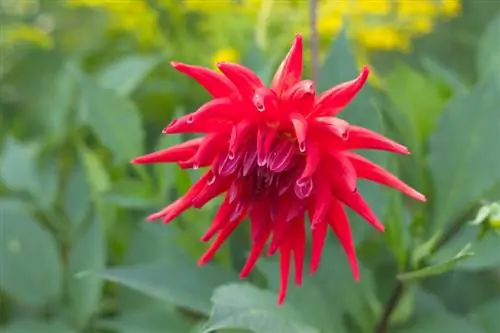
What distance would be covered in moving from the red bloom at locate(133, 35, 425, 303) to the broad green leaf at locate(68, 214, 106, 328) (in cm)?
16

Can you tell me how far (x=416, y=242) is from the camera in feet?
1.50

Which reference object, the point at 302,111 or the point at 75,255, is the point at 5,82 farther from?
the point at 302,111

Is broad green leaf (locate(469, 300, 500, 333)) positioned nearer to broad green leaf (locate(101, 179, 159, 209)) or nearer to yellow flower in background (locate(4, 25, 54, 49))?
broad green leaf (locate(101, 179, 159, 209))

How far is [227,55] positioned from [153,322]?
262 mm

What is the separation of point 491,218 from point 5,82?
1.95ft

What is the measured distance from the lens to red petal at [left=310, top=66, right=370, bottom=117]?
0.34 meters

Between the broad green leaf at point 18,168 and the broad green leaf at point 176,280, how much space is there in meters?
0.20

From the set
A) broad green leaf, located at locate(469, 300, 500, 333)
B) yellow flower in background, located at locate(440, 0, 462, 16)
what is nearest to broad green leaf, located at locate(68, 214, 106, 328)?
broad green leaf, located at locate(469, 300, 500, 333)

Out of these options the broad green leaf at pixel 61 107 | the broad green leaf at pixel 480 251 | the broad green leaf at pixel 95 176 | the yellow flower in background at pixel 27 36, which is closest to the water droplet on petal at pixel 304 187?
the broad green leaf at pixel 480 251

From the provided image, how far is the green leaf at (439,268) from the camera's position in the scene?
0.35 metres

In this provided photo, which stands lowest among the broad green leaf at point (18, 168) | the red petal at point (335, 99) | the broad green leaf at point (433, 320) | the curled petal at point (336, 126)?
the broad green leaf at point (433, 320)

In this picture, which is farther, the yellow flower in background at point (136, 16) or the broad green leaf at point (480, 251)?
the yellow flower in background at point (136, 16)

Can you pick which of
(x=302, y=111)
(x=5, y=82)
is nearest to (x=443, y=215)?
(x=302, y=111)

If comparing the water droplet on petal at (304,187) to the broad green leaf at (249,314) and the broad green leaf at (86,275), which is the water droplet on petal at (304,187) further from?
the broad green leaf at (86,275)
